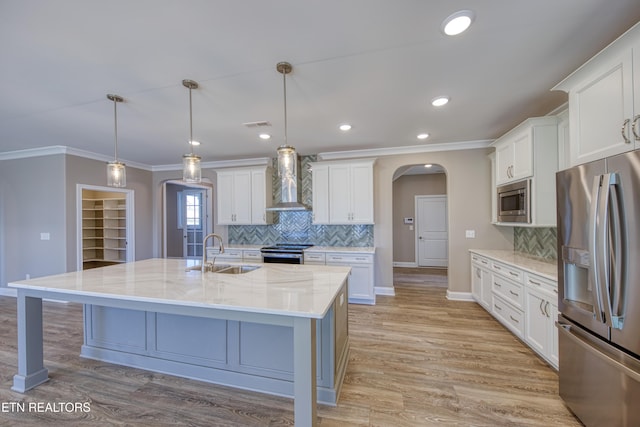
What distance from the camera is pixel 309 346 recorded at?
4.89 feet

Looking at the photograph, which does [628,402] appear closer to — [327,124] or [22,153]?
[327,124]

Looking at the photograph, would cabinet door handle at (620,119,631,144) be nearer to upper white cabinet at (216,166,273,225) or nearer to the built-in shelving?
upper white cabinet at (216,166,273,225)

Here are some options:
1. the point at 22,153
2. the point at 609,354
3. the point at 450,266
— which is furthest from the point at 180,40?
the point at 22,153

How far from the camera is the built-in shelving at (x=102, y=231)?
6.61 metres

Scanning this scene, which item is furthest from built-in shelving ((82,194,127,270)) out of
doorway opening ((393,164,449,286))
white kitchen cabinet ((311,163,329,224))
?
doorway opening ((393,164,449,286))

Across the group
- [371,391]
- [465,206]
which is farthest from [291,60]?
[465,206]

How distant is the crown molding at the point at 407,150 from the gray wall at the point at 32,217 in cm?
448

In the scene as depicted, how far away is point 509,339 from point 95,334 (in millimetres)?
4336

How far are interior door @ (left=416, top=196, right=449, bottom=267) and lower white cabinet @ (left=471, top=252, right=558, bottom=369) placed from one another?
11.2 ft

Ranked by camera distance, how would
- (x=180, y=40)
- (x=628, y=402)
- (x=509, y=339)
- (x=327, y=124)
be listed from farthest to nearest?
(x=327, y=124), (x=509, y=339), (x=180, y=40), (x=628, y=402)

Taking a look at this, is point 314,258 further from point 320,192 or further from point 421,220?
point 421,220

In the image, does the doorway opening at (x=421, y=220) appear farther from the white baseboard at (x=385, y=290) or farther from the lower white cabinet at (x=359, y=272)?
the lower white cabinet at (x=359, y=272)

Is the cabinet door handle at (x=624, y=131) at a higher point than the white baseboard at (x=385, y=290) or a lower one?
higher

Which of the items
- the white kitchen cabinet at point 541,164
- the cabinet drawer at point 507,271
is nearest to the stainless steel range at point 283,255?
the cabinet drawer at point 507,271
